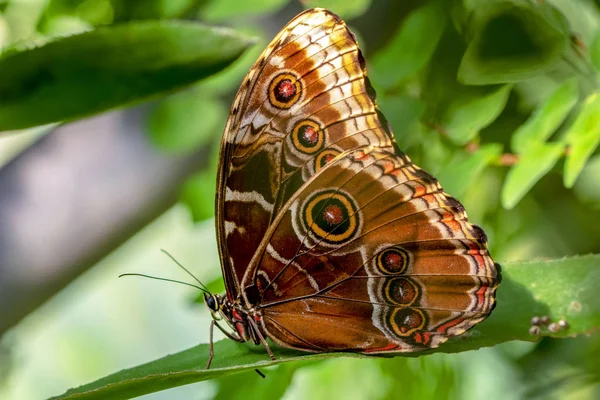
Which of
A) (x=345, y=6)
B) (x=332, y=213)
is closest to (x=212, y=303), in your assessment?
(x=332, y=213)

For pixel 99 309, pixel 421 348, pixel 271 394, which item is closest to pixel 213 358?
pixel 271 394

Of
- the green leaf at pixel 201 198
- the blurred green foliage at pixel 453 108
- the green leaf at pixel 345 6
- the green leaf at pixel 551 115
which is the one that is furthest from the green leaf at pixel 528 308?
the green leaf at pixel 345 6

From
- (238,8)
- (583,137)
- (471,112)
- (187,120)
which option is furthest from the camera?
(187,120)

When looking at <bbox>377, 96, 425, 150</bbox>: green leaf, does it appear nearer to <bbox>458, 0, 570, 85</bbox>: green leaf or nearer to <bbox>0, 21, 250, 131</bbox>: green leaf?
<bbox>458, 0, 570, 85</bbox>: green leaf

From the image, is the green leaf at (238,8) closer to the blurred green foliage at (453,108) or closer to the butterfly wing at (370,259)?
the blurred green foliage at (453,108)

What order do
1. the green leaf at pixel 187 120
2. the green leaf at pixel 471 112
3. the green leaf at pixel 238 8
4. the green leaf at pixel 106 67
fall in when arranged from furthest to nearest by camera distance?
1. the green leaf at pixel 187 120
2. the green leaf at pixel 238 8
3. the green leaf at pixel 471 112
4. the green leaf at pixel 106 67

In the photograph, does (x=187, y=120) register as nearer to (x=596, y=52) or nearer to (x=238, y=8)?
(x=238, y=8)

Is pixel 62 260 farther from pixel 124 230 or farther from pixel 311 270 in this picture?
Result: pixel 311 270
